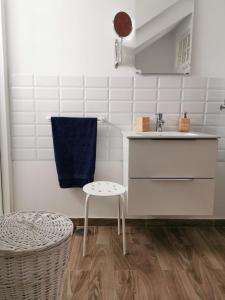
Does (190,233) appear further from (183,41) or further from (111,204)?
(183,41)

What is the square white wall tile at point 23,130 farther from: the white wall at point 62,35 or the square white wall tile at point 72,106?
the white wall at point 62,35

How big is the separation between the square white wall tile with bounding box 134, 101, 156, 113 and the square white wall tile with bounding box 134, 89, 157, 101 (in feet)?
0.10

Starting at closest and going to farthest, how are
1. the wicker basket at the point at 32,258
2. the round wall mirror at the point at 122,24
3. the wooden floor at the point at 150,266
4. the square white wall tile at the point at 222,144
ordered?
the wicker basket at the point at 32,258
the wooden floor at the point at 150,266
the round wall mirror at the point at 122,24
the square white wall tile at the point at 222,144

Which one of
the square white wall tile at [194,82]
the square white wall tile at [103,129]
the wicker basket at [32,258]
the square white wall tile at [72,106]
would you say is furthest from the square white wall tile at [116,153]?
the wicker basket at [32,258]

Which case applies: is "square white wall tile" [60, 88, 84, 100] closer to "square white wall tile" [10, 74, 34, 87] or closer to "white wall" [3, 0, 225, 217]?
"white wall" [3, 0, 225, 217]

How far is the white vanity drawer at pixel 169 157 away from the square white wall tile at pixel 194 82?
22.2 inches

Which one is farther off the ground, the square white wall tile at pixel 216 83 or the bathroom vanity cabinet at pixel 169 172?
the square white wall tile at pixel 216 83

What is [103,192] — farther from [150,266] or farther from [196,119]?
[196,119]

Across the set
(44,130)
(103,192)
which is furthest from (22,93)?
(103,192)

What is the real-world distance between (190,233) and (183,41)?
4.75 ft

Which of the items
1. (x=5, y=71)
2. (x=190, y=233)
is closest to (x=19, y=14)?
(x=5, y=71)

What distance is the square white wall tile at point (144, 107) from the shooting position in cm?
197

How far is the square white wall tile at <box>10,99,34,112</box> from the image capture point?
1.93 metres

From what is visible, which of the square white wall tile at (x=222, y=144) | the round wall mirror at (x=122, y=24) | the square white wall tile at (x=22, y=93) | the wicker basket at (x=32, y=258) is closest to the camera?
the wicker basket at (x=32, y=258)
